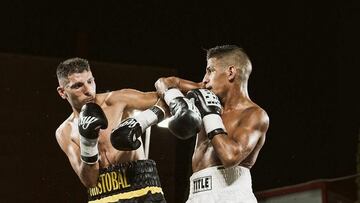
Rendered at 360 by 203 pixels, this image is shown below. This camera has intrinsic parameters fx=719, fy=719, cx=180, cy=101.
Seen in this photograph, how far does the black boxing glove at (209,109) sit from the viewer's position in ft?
10.8

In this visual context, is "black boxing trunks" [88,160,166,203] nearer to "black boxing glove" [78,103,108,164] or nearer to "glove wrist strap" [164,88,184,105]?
"black boxing glove" [78,103,108,164]

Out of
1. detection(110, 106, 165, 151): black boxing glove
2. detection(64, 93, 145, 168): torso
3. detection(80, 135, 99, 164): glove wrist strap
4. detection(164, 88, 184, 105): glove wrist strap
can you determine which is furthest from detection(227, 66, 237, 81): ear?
detection(80, 135, 99, 164): glove wrist strap

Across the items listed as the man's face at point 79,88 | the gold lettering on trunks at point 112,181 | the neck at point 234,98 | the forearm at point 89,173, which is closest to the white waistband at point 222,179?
the neck at point 234,98

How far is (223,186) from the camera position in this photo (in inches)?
133

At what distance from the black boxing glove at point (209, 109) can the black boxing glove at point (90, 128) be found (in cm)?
44

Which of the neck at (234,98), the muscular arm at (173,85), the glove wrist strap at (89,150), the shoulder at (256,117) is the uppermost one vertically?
the muscular arm at (173,85)

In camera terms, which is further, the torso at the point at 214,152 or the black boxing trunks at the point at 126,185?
the black boxing trunks at the point at 126,185

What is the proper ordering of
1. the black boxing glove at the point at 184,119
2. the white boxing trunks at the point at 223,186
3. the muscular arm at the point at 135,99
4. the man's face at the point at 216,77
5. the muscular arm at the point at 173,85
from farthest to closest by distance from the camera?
the muscular arm at the point at 135,99 < the muscular arm at the point at 173,85 < the man's face at the point at 216,77 < the white boxing trunks at the point at 223,186 < the black boxing glove at the point at 184,119

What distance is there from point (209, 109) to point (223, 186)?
14.5 inches

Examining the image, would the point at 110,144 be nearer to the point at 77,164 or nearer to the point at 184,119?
the point at 77,164

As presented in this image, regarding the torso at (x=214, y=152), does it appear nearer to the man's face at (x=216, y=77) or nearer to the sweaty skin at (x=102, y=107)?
the man's face at (x=216, y=77)

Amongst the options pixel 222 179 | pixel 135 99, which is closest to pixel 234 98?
pixel 222 179

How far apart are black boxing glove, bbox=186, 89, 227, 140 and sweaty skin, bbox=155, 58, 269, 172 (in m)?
0.04

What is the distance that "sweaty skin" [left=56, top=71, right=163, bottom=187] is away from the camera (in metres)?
3.69
